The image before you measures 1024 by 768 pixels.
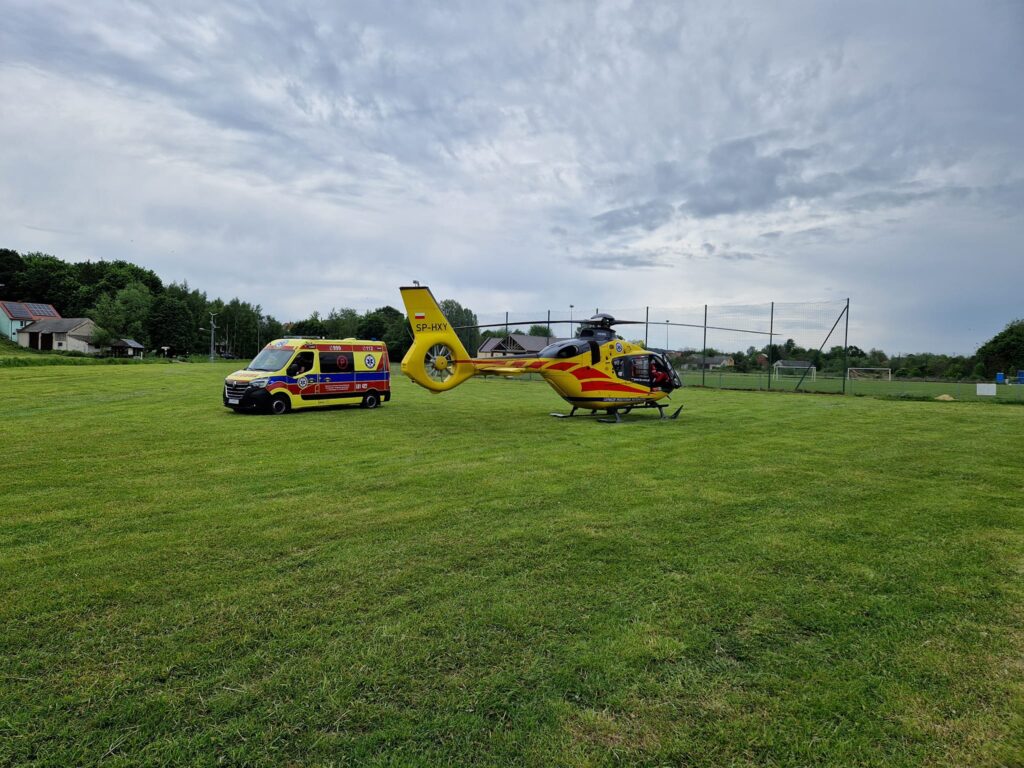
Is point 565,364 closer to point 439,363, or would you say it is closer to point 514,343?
point 439,363

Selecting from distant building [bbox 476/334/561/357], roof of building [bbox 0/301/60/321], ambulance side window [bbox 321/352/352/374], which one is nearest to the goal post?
ambulance side window [bbox 321/352/352/374]

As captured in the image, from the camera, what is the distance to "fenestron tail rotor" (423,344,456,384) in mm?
12227

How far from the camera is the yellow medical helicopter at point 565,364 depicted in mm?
12148

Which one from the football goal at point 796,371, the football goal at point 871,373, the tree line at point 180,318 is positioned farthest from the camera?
the tree line at point 180,318

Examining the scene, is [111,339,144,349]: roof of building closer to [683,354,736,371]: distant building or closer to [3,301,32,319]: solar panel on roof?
[3,301,32,319]: solar panel on roof

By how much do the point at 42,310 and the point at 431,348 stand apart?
87837mm

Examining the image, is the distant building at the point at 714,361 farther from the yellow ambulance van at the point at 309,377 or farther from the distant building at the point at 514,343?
the distant building at the point at 514,343

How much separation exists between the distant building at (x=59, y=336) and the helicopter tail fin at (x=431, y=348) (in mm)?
70867

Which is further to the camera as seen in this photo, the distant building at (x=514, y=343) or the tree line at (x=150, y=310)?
the tree line at (x=150, y=310)

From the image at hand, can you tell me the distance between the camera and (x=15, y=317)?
69500 millimetres

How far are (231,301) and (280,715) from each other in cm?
10214

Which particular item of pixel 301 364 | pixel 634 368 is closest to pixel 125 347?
pixel 301 364

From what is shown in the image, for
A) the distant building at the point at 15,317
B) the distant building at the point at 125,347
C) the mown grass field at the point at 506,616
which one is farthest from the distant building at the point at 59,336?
the mown grass field at the point at 506,616

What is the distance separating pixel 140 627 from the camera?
291 centimetres
